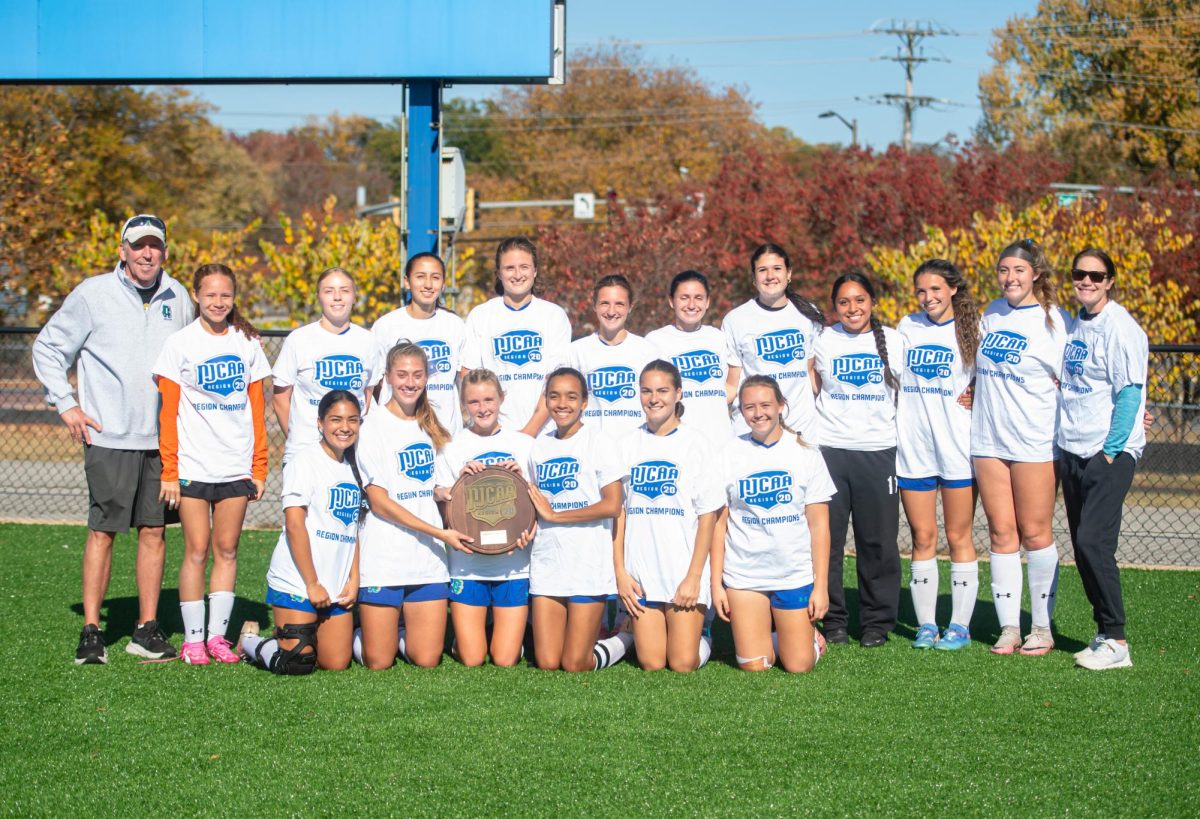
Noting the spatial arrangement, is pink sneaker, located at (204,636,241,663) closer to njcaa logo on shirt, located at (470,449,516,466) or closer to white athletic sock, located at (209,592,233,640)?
white athletic sock, located at (209,592,233,640)

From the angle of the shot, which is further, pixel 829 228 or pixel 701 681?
pixel 829 228

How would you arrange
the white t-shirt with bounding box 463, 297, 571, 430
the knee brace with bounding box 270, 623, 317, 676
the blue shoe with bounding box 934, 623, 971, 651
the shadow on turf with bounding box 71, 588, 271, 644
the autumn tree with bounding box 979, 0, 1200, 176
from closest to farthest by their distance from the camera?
1. the knee brace with bounding box 270, 623, 317, 676
2. the blue shoe with bounding box 934, 623, 971, 651
3. the white t-shirt with bounding box 463, 297, 571, 430
4. the shadow on turf with bounding box 71, 588, 271, 644
5. the autumn tree with bounding box 979, 0, 1200, 176

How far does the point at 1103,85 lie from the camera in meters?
35.7

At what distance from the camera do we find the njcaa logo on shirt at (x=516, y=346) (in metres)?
6.17

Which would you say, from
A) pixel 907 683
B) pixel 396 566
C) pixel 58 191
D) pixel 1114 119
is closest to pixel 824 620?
pixel 907 683

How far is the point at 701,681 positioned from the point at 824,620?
1117mm

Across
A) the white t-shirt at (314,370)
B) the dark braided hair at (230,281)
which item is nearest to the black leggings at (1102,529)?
the white t-shirt at (314,370)

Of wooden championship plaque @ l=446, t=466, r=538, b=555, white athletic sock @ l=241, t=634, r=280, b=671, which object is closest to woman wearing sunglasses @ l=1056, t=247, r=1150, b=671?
wooden championship plaque @ l=446, t=466, r=538, b=555

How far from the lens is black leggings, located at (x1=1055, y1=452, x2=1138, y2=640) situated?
18.3ft

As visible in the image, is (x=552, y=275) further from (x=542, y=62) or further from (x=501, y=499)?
(x=501, y=499)

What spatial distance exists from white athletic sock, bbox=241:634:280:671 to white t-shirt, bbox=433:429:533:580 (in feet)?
2.99

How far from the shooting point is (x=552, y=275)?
61.2 ft

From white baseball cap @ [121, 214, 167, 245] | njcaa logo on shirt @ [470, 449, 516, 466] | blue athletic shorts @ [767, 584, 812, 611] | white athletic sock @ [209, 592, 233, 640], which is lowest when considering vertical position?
white athletic sock @ [209, 592, 233, 640]

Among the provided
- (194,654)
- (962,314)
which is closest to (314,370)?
(194,654)
